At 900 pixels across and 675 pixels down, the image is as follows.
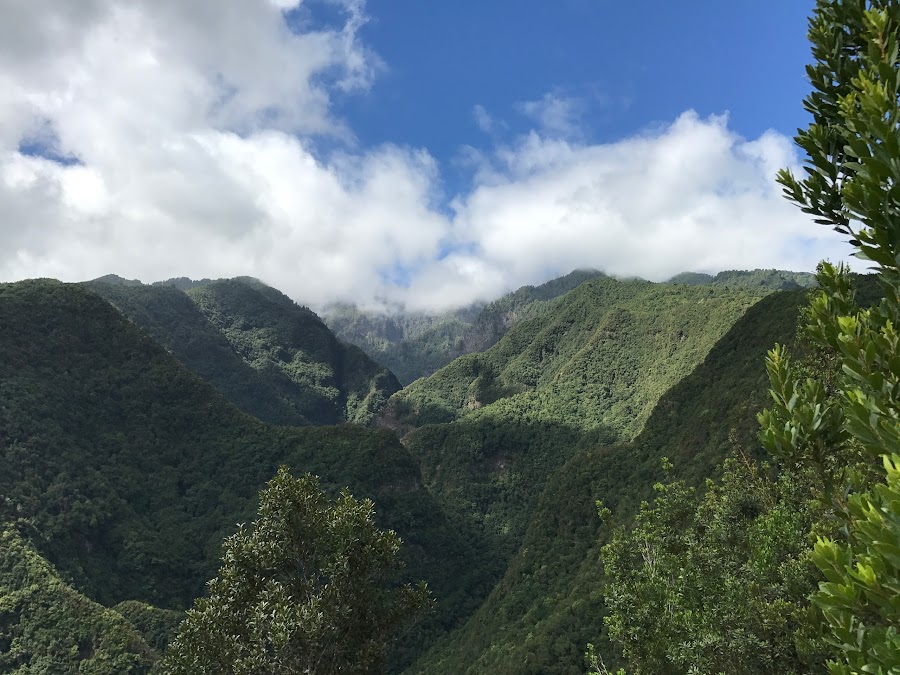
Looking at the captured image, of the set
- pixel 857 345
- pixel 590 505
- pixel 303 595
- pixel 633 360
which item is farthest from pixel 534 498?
pixel 857 345

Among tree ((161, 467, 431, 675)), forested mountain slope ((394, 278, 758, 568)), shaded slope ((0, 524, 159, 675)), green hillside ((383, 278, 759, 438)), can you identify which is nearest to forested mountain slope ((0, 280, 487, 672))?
shaded slope ((0, 524, 159, 675))

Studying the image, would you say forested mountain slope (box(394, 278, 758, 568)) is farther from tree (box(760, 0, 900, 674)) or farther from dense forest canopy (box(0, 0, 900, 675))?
tree (box(760, 0, 900, 674))

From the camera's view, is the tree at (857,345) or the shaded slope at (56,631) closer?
the tree at (857,345)

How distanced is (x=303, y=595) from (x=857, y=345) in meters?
16.4

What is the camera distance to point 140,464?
343 ft

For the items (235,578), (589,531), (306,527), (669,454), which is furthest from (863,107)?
(589,531)

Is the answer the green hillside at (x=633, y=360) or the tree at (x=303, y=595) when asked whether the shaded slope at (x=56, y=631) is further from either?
the green hillside at (x=633, y=360)

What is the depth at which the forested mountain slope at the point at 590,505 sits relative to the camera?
181ft

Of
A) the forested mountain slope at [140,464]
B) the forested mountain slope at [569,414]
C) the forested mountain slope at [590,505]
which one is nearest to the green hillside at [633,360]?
the forested mountain slope at [569,414]

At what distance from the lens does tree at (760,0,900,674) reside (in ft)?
10.8

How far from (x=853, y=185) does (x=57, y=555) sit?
10133 centimetres

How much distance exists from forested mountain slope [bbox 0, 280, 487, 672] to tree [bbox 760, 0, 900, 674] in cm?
9649

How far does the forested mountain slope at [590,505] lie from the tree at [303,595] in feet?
141

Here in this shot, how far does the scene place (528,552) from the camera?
86062 millimetres
